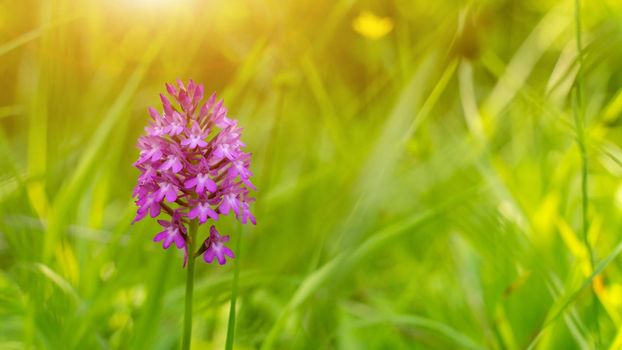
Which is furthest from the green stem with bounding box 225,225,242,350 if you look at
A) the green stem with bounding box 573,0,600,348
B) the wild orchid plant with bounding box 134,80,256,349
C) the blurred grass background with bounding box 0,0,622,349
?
the green stem with bounding box 573,0,600,348

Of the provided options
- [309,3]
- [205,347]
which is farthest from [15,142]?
[205,347]

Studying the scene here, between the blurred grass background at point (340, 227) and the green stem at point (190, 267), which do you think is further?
the blurred grass background at point (340, 227)

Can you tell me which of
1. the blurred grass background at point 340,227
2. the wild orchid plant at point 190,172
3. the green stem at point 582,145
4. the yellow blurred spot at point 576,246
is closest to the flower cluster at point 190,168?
the wild orchid plant at point 190,172

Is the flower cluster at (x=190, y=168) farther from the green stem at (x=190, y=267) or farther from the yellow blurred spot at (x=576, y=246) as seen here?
the yellow blurred spot at (x=576, y=246)

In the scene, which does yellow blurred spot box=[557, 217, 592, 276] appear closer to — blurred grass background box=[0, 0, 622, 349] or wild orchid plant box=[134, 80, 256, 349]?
blurred grass background box=[0, 0, 622, 349]

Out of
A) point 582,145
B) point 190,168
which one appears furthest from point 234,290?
point 582,145

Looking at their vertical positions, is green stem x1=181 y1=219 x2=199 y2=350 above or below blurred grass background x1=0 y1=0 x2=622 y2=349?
below

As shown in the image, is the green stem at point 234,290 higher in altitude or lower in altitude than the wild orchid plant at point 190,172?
lower

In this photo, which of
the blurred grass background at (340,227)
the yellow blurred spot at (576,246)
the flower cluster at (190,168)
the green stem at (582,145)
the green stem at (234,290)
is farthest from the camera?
the yellow blurred spot at (576,246)
